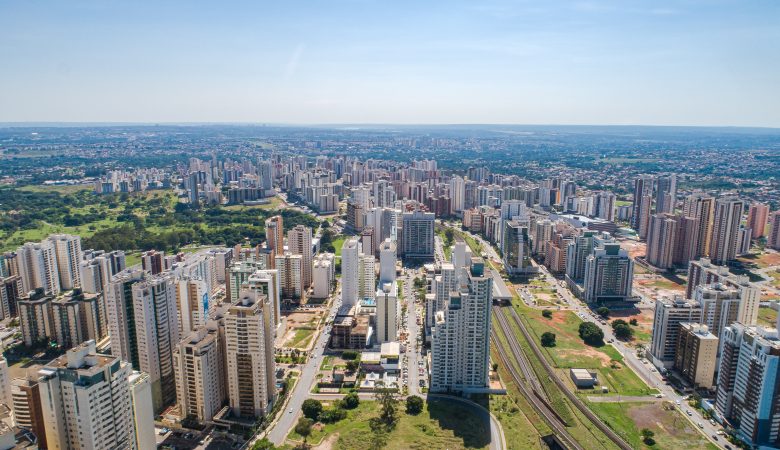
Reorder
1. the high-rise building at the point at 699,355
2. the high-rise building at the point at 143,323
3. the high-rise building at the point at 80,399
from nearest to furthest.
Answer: the high-rise building at the point at 80,399, the high-rise building at the point at 143,323, the high-rise building at the point at 699,355

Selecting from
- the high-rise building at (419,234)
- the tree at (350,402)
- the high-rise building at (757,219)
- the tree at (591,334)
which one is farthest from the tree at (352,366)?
the high-rise building at (757,219)

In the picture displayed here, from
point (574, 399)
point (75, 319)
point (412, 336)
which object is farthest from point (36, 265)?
point (574, 399)

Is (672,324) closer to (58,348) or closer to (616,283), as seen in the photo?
(616,283)

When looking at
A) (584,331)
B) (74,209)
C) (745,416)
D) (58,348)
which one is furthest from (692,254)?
(74,209)

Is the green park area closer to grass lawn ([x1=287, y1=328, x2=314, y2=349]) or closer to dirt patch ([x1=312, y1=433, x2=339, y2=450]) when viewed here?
grass lawn ([x1=287, y1=328, x2=314, y2=349])

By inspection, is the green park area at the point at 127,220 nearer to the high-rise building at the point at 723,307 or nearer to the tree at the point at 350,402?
the tree at the point at 350,402

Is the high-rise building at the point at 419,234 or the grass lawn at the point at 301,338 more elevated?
the high-rise building at the point at 419,234

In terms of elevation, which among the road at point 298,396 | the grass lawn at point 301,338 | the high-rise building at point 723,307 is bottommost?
the road at point 298,396
